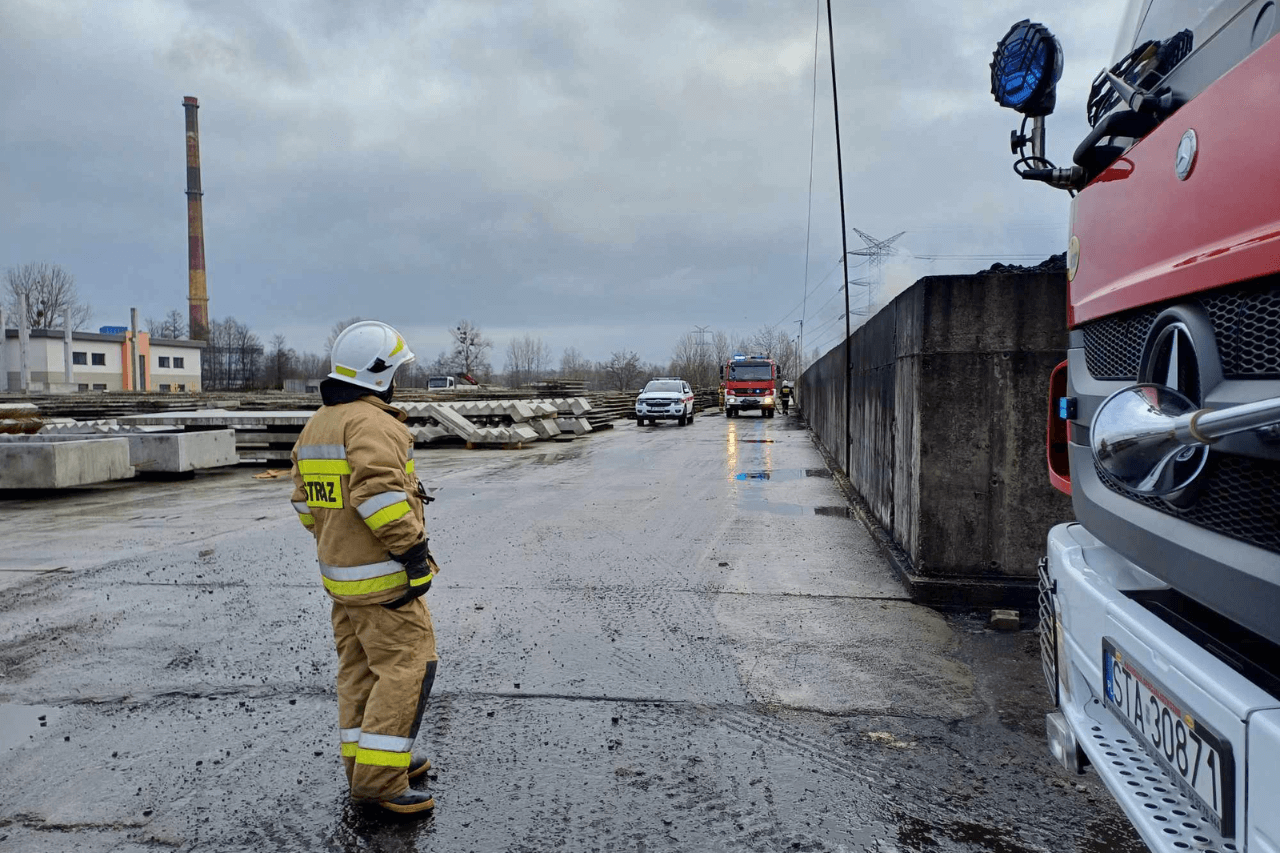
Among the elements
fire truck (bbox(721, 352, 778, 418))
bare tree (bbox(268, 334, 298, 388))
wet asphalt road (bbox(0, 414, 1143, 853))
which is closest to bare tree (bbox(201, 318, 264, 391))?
bare tree (bbox(268, 334, 298, 388))

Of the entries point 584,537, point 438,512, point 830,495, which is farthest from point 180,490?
point 830,495

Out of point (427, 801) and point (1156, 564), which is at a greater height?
point (1156, 564)

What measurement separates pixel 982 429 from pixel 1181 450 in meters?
4.34

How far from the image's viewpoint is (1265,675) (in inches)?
64.2

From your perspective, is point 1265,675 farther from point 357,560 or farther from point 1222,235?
point 357,560

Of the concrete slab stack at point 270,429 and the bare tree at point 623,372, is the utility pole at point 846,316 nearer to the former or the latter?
the concrete slab stack at point 270,429

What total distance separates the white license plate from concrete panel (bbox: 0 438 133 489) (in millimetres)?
13718

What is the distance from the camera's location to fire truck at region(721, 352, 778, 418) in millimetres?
36844

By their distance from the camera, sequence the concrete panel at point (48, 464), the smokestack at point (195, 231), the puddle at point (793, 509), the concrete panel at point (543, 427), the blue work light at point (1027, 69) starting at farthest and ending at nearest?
the smokestack at point (195, 231)
the concrete panel at point (543, 427)
the concrete panel at point (48, 464)
the puddle at point (793, 509)
the blue work light at point (1027, 69)

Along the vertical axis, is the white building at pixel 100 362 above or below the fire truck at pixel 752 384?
above

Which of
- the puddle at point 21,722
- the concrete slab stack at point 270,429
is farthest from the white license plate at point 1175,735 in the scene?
the concrete slab stack at point 270,429

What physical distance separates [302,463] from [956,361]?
4.37 metres

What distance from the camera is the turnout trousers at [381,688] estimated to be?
10.5ft

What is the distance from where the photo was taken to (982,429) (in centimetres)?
589
